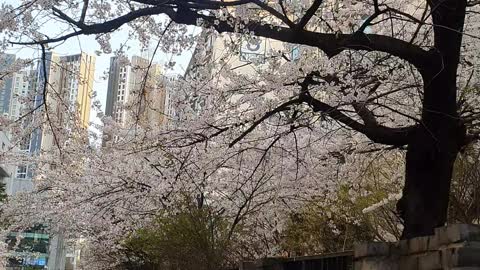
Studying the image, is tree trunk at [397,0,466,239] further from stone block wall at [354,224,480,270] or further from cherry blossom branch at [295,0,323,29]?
cherry blossom branch at [295,0,323,29]

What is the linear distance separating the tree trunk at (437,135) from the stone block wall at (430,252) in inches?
31.0

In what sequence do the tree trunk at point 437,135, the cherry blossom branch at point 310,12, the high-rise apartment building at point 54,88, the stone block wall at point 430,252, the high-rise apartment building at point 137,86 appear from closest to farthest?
the stone block wall at point 430,252 < the cherry blossom branch at point 310,12 < the tree trunk at point 437,135 < the high-rise apartment building at point 137,86 < the high-rise apartment building at point 54,88

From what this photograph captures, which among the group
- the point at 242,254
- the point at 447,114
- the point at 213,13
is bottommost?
the point at 242,254

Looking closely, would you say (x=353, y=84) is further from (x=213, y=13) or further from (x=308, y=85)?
(x=213, y=13)

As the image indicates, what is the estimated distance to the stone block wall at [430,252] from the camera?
197 inches

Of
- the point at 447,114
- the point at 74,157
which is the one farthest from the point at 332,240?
the point at 74,157

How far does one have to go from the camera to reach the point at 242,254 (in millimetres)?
13523

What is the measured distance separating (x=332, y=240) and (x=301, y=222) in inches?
30.9

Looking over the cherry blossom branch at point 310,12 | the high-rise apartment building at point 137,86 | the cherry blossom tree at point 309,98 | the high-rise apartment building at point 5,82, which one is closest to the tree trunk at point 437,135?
the cherry blossom tree at point 309,98

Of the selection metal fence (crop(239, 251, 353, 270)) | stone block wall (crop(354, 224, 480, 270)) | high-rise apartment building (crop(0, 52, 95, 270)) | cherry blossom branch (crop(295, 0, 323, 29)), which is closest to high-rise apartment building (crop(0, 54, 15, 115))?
high-rise apartment building (crop(0, 52, 95, 270))

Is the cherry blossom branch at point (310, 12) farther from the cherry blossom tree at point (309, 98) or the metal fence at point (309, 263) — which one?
the metal fence at point (309, 263)

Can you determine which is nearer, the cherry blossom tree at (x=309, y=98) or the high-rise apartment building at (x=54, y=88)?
the cherry blossom tree at (x=309, y=98)

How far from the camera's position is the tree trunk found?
6.86 metres

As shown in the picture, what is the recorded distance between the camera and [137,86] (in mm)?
9648
